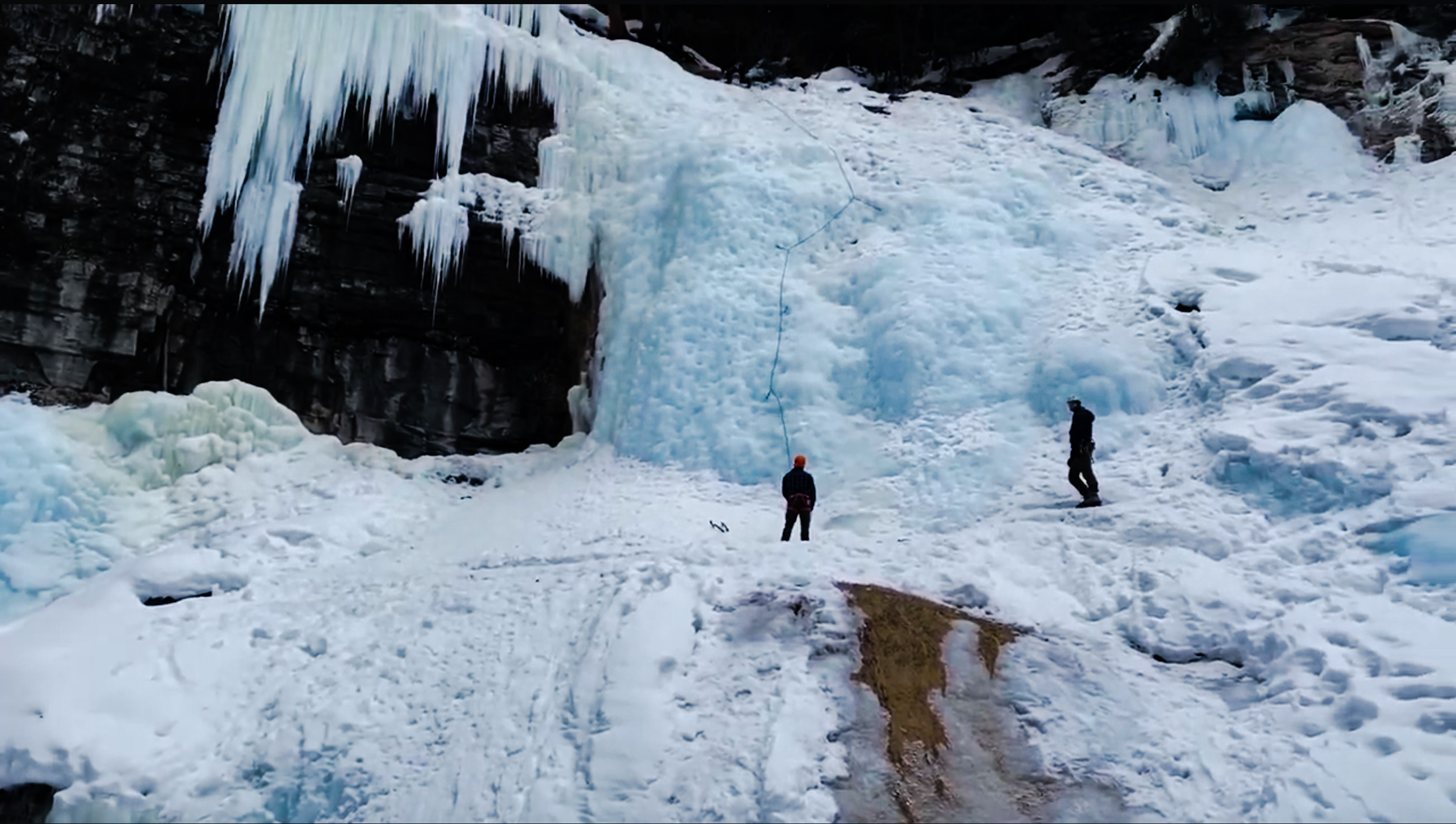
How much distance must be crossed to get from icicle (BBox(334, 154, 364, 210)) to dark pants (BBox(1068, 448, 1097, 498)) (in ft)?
30.8

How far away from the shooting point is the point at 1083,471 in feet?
27.5

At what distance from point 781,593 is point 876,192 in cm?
781

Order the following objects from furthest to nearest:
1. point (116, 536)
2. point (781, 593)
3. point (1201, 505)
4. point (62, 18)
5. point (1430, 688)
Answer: point (62, 18) < point (116, 536) < point (1201, 505) < point (781, 593) < point (1430, 688)

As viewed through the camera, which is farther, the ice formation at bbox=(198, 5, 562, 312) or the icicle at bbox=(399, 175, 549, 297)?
the icicle at bbox=(399, 175, 549, 297)

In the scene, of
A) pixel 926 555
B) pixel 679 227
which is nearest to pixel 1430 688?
pixel 926 555

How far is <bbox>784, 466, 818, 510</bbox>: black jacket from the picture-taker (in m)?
8.38

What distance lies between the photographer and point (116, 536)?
9141mm

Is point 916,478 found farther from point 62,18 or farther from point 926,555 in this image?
point 62,18

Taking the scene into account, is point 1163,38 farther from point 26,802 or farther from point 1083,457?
point 26,802

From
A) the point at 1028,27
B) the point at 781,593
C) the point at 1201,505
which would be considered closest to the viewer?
the point at 781,593

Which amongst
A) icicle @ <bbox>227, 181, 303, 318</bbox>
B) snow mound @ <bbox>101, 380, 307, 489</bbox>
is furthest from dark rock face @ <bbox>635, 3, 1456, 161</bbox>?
snow mound @ <bbox>101, 380, 307, 489</bbox>

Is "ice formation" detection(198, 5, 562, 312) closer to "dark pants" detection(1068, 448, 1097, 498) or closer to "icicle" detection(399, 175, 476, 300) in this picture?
"icicle" detection(399, 175, 476, 300)

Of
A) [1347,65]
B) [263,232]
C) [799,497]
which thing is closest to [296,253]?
[263,232]

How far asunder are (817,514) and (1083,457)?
2656 mm
